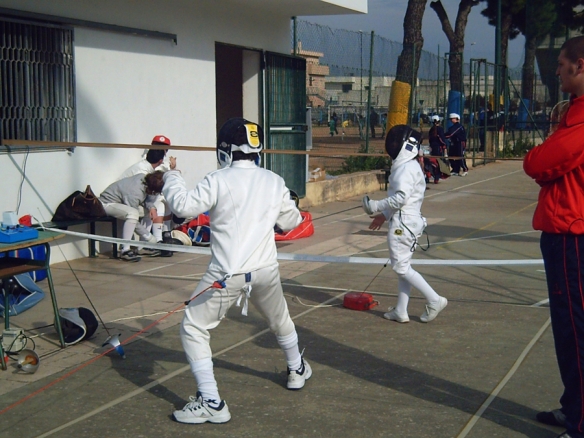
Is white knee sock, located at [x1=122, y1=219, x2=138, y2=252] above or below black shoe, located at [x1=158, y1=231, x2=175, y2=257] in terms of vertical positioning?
above

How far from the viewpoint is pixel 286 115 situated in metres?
14.2

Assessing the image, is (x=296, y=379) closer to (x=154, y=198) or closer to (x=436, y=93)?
(x=154, y=198)

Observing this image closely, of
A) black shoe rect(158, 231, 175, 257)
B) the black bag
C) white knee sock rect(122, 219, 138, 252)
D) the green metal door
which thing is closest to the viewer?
the black bag

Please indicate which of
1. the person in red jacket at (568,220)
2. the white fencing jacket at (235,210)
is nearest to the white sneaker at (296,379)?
the white fencing jacket at (235,210)

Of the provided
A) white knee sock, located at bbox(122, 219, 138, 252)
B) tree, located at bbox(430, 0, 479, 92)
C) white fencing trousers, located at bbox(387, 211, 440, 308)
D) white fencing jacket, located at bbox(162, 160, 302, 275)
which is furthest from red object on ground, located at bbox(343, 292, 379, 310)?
tree, located at bbox(430, 0, 479, 92)

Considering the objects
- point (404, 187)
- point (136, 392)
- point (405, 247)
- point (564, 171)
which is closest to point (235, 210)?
point (136, 392)

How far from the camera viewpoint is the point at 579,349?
4125 mm

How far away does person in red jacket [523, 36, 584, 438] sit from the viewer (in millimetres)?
4027

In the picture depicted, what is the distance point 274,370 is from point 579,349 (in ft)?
7.43

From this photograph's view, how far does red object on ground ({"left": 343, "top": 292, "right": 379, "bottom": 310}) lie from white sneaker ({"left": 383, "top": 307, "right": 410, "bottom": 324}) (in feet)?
1.02

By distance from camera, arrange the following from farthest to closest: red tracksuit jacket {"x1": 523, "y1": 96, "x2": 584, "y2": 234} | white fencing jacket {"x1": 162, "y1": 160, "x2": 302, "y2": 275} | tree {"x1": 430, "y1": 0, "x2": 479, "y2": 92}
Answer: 1. tree {"x1": 430, "y1": 0, "x2": 479, "y2": 92}
2. white fencing jacket {"x1": 162, "y1": 160, "x2": 302, "y2": 275}
3. red tracksuit jacket {"x1": 523, "y1": 96, "x2": 584, "y2": 234}

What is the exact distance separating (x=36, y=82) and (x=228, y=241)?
5.40 meters

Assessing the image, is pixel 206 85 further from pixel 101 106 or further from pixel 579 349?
pixel 579 349

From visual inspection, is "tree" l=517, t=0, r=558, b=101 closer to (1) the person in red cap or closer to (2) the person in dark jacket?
(2) the person in dark jacket
